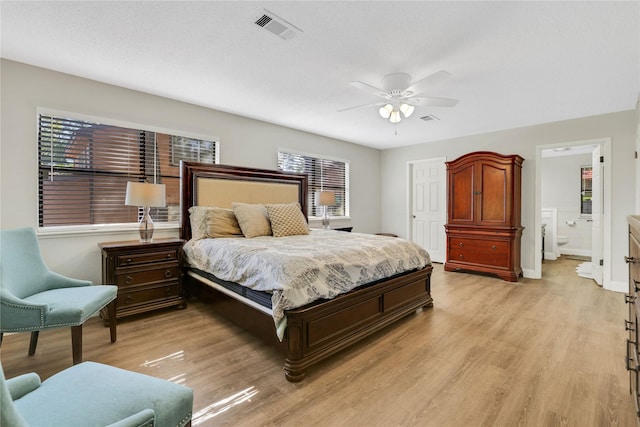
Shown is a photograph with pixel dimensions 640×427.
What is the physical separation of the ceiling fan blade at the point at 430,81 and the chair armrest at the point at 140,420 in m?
2.74

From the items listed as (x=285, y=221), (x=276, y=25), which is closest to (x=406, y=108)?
(x=276, y=25)

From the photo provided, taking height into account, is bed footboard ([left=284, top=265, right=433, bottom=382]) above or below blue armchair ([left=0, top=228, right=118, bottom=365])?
below

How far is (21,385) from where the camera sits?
1.01m

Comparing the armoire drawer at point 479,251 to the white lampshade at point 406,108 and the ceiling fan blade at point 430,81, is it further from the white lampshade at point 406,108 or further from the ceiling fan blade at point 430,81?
the ceiling fan blade at point 430,81

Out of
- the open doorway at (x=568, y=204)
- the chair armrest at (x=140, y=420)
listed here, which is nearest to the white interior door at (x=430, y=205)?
the open doorway at (x=568, y=204)

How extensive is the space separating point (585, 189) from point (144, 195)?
8494 mm

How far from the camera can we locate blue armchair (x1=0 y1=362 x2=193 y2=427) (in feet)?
2.93

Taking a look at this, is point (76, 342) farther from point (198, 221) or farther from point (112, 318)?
point (198, 221)

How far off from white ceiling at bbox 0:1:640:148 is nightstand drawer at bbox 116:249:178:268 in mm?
1837

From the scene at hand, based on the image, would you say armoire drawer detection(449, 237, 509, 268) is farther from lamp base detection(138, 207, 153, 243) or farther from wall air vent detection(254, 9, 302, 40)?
lamp base detection(138, 207, 153, 243)

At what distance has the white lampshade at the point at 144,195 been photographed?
297cm

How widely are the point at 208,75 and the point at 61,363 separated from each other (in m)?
2.78

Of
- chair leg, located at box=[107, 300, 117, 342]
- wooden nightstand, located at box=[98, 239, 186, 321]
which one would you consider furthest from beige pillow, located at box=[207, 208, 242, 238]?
chair leg, located at box=[107, 300, 117, 342]

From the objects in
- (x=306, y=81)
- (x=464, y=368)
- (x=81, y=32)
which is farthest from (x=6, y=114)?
(x=464, y=368)
